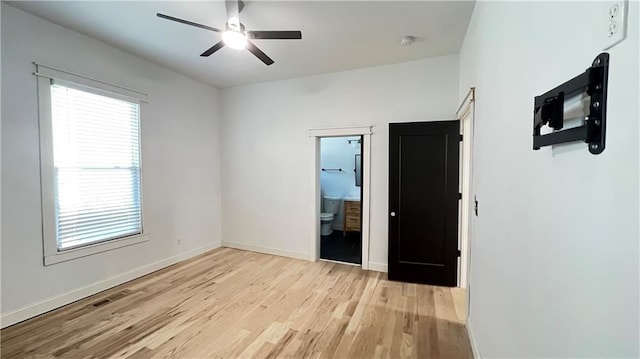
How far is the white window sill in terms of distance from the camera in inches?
108

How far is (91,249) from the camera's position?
3.06m

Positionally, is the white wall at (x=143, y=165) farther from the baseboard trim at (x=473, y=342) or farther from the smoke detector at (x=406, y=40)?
the baseboard trim at (x=473, y=342)

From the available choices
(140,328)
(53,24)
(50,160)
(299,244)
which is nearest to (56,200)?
(50,160)

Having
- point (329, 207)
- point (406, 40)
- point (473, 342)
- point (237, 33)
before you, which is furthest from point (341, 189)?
point (237, 33)

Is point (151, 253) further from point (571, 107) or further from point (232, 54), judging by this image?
point (571, 107)

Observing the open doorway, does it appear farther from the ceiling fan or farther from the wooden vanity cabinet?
the ceiling fan

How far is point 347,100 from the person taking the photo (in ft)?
12.9

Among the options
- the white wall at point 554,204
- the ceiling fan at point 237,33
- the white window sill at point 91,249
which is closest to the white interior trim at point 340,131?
the ceiling fan at point 237,33

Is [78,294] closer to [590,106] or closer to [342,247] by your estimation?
[342,247]

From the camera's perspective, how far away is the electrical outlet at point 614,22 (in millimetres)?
627

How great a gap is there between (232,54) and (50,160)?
2271 millimetres

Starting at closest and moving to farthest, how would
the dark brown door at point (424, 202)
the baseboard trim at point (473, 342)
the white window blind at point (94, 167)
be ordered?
the baseboard trim at point (473, 342)
the white window blind at point (94, 167)
the dark brown door at point (424, 202)

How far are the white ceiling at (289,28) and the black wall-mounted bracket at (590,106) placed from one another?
1.93m

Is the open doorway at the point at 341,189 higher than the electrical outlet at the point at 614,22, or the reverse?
the electrical outlet at the point at 614,22
